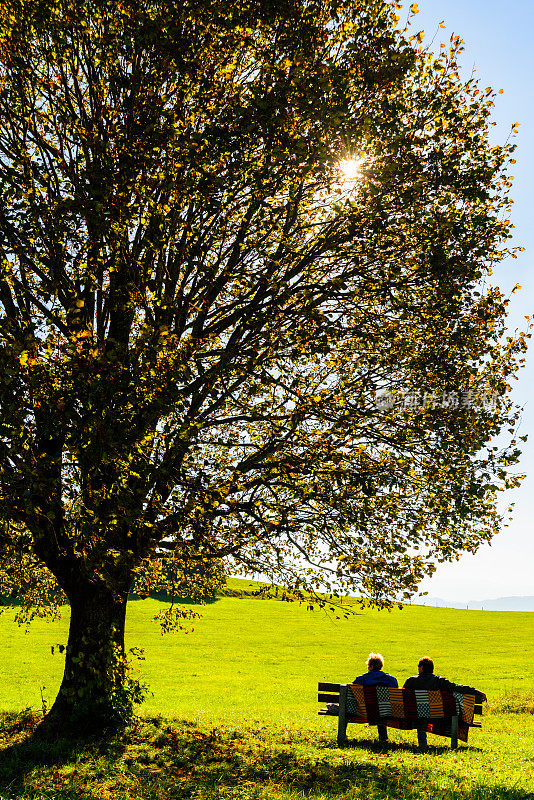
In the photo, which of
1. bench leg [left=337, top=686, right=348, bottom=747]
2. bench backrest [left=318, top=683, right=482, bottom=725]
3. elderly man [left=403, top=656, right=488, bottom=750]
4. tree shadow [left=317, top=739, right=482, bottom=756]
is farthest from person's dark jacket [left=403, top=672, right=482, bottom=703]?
bench leg [left=337, top=686, right=348, bottom=747]

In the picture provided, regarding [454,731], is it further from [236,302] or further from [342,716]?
[236,302]

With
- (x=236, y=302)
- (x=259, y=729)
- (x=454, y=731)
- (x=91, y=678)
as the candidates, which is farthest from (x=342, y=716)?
(x=236, y=302)

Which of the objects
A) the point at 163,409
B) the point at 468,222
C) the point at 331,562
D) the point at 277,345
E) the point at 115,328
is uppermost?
the point at 468,222

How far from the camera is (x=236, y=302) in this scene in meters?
13.5

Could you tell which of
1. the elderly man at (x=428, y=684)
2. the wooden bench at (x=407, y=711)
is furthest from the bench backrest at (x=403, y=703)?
the elderly man at (x=428, y=684)

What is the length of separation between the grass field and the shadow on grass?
0.13ft

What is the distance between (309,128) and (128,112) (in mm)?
3340

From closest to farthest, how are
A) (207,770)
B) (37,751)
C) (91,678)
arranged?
1. (207,770)
2. (37,751)
3. (91,678)

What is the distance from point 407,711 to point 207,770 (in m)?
4.29

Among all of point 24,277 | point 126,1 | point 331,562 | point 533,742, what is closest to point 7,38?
point 126,1

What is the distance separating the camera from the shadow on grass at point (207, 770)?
29.4 feet

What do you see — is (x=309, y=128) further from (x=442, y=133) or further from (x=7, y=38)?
(x=7, y=38)

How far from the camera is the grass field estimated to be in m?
9.42

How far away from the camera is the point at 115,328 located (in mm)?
13906
